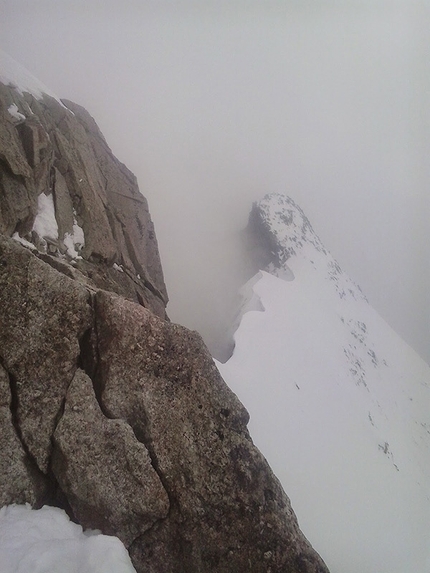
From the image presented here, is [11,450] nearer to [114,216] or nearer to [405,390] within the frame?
[114,216]

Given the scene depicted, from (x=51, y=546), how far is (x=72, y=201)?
14.2m

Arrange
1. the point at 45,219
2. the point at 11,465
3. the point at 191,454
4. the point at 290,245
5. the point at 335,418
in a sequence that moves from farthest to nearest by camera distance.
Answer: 1. the point at 290,245
2. the point at 335,418
3. the point at 45,219
4. the point at 191,454
5. the point at 11,465

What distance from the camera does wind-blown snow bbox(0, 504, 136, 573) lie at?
4.75 metres

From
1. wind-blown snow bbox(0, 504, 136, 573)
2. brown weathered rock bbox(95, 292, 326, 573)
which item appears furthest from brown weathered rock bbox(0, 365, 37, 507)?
brown weathered rock bbox(95, 292, 326, 573)

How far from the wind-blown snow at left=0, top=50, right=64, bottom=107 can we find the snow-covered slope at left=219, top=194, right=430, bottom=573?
18.8 m

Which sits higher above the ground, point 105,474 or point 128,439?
point 128,439

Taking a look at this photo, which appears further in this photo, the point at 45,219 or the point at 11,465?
the point at 45,219

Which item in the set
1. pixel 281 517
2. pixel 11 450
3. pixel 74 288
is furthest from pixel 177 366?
pixel 281 517

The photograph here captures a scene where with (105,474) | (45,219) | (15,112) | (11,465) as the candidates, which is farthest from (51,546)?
(15,112)

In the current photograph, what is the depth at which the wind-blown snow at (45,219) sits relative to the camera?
12797mm

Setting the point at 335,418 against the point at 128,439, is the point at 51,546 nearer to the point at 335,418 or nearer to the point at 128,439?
the point at 128,439

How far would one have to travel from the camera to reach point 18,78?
16781mm

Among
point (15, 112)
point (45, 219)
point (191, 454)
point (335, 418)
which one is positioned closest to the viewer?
point (191, 454)

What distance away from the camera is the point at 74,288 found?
732cm
